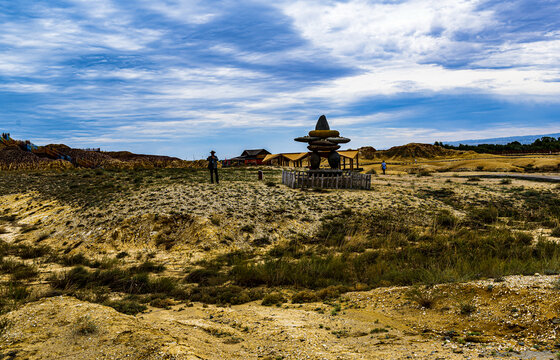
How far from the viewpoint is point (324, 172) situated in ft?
76.6

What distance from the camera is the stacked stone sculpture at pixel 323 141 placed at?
909 inches

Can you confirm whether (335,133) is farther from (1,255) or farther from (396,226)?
(1,255)

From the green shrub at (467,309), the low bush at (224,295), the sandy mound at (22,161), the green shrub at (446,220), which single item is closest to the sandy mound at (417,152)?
the green shrub at (446,220)

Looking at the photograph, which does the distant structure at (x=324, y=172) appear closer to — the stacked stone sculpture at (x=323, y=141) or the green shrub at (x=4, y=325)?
the stacked stone sculpture at (x=323, y=141)

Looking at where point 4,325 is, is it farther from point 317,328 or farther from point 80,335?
point 317,328

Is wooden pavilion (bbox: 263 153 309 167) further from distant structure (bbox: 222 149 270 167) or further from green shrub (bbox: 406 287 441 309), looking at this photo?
green shrub (bbox: 406 287 441 309)

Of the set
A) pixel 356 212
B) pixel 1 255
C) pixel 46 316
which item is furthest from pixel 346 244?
pixel 1 255

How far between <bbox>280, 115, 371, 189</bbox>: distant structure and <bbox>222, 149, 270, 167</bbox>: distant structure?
4375cm

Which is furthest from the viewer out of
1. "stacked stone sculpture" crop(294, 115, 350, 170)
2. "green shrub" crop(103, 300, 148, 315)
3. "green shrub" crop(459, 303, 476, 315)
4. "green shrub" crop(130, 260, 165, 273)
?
"stacked stone sculpture" crop(294, 115, 350, 170)

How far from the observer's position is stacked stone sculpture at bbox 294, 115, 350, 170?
75.8 feet

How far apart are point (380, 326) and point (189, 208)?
11.2m

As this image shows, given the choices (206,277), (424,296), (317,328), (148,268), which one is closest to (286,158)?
(148,268)

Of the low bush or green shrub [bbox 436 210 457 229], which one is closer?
the low bush

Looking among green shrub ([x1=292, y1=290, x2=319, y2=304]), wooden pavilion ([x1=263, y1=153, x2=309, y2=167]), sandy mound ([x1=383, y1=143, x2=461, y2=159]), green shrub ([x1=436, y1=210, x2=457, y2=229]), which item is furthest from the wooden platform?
sandy mound ([x1=383, y1=143, x2=461, y2=159])
